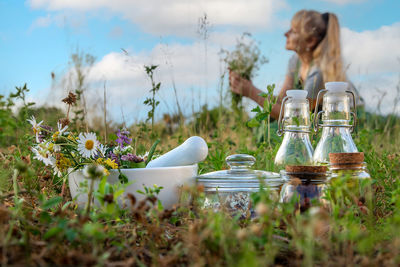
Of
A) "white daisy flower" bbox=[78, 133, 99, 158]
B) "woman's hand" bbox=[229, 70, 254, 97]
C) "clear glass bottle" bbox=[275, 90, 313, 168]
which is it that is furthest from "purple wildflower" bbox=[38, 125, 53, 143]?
"woman's hand" bbox=[229, 70, 254, 97]

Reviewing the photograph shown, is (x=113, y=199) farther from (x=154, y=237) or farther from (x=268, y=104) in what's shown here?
(x=268, y=104)

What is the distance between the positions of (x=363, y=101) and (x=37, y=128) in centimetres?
440

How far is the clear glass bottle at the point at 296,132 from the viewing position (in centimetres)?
163

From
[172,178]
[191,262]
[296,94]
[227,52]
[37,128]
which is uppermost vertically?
[227,52]

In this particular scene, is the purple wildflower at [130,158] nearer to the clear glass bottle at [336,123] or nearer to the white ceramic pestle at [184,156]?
the white ceramic pestle at [184,156]

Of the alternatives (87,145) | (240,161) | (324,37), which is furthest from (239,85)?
(87,145)

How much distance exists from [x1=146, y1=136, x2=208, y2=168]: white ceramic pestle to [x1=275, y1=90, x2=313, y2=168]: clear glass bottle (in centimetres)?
37

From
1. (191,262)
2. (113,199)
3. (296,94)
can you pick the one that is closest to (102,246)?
(113,199)

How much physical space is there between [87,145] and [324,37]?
494cm

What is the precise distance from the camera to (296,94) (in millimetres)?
1643

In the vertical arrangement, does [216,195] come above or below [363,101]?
below

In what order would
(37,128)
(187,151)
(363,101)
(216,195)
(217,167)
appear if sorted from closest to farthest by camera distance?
(216,195) → (37,128) → (187,151) → (217,167) → (363,101)

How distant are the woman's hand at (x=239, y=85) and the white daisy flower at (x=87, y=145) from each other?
11.2ft

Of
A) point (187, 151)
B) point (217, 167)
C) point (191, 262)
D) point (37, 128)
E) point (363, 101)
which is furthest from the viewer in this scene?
point (363, 101)
